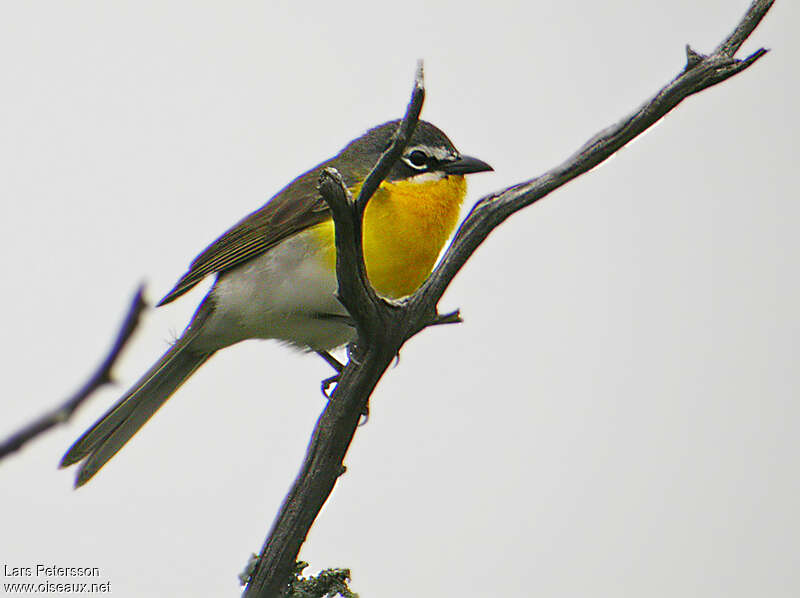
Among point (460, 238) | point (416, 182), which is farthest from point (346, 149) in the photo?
point (460, 238)

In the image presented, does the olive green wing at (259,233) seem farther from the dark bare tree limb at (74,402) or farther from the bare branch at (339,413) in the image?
the dark bare tree limb at (74,402)

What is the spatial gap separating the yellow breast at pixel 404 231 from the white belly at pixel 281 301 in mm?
154

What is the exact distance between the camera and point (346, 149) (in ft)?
23.0

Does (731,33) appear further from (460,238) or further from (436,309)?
(436,309)

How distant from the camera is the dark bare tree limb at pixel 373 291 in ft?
12.1

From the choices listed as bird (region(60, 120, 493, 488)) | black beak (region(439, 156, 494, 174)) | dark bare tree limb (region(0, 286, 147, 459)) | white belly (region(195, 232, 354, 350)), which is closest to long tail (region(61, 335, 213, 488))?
bird (region(60, 120, 493, 488))

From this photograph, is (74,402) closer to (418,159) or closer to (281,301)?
(281,301)

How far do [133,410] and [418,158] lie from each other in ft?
8.04

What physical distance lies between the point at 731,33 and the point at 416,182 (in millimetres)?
2620

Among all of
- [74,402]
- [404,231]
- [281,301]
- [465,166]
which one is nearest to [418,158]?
[465,166]

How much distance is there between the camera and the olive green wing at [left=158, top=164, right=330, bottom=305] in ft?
20.1

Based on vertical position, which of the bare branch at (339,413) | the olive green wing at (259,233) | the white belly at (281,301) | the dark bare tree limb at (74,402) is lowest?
the dark bare tree limb at (74,402)

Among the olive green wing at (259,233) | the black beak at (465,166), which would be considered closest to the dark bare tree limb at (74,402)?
the olive green wing at (259,233)

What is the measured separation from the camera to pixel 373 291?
3889 mm
